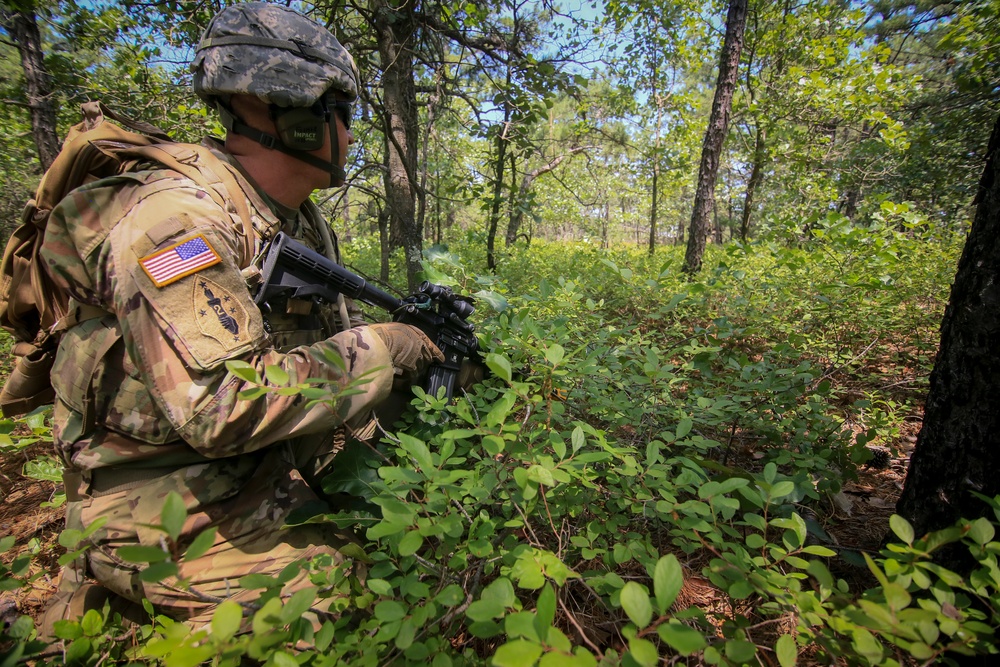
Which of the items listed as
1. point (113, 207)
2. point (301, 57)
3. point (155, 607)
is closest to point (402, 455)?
point (155, 607)

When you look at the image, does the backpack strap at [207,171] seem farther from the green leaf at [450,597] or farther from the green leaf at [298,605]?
the green leaf at [450,597]

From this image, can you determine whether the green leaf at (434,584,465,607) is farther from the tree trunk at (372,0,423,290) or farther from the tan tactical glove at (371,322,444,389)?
the tree trunk at (372,0,423,290)

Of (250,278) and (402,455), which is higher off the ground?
(250,278)

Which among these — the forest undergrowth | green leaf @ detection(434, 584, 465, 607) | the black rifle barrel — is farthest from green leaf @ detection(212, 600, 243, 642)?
the black rifle barrel

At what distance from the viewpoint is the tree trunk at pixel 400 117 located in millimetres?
3351

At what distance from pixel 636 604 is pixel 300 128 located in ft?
6.25

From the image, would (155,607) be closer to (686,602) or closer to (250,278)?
(250,278)

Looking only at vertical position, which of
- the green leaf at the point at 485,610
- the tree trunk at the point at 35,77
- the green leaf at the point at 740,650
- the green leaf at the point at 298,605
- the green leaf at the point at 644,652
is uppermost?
the tree trunk at the point at 35,77

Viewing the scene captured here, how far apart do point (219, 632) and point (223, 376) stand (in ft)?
2.60

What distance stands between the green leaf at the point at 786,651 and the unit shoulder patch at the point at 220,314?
1438 millimetres

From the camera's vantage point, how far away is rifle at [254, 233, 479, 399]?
161 centimetres

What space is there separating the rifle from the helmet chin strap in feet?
1.35

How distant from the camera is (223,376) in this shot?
124cm

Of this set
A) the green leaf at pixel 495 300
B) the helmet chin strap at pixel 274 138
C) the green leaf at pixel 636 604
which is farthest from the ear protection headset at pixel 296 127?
the green leaf at pixel 636 604
